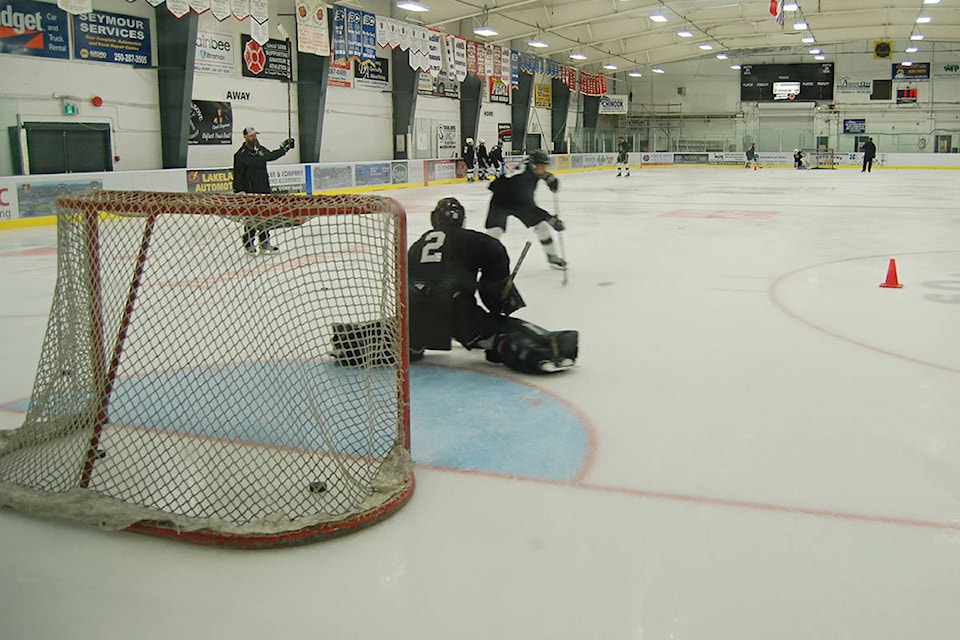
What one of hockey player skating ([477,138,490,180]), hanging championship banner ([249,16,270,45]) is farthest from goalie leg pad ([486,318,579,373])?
hockey player skating ([477,138,490,180])

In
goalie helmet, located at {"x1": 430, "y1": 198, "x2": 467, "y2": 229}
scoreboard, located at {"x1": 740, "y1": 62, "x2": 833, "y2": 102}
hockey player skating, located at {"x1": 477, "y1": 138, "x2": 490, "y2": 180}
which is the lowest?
goalie helmet, located at {"x1": 430, "y1": 198, "x2": 467, "y2": 229}

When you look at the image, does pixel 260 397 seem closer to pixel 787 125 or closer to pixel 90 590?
pixel 90 590

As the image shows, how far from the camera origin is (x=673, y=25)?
33844 millimetres

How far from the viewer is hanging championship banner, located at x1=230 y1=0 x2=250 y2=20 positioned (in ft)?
52.2

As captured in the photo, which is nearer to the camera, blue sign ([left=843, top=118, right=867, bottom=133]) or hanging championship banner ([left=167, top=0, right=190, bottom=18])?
hanging championship banner ([left=167, top=0, right=190, bottom=18])

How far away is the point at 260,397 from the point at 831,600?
258cm

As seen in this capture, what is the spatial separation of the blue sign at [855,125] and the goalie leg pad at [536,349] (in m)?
42.6

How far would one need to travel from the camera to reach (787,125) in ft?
144

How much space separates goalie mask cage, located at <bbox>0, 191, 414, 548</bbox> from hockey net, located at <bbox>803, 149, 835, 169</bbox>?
38.5 metres

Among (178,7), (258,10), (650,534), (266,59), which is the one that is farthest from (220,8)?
(650,534)

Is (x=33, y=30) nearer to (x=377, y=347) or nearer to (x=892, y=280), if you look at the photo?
(x=892, y=280)

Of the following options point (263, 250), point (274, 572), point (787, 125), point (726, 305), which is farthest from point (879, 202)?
point (787, 125)

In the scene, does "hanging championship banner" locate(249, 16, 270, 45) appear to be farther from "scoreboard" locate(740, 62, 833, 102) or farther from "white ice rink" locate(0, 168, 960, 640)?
"scoreboard" locate(740, 62, 833, 102)

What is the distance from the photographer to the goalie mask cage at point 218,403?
3006 millimetres
